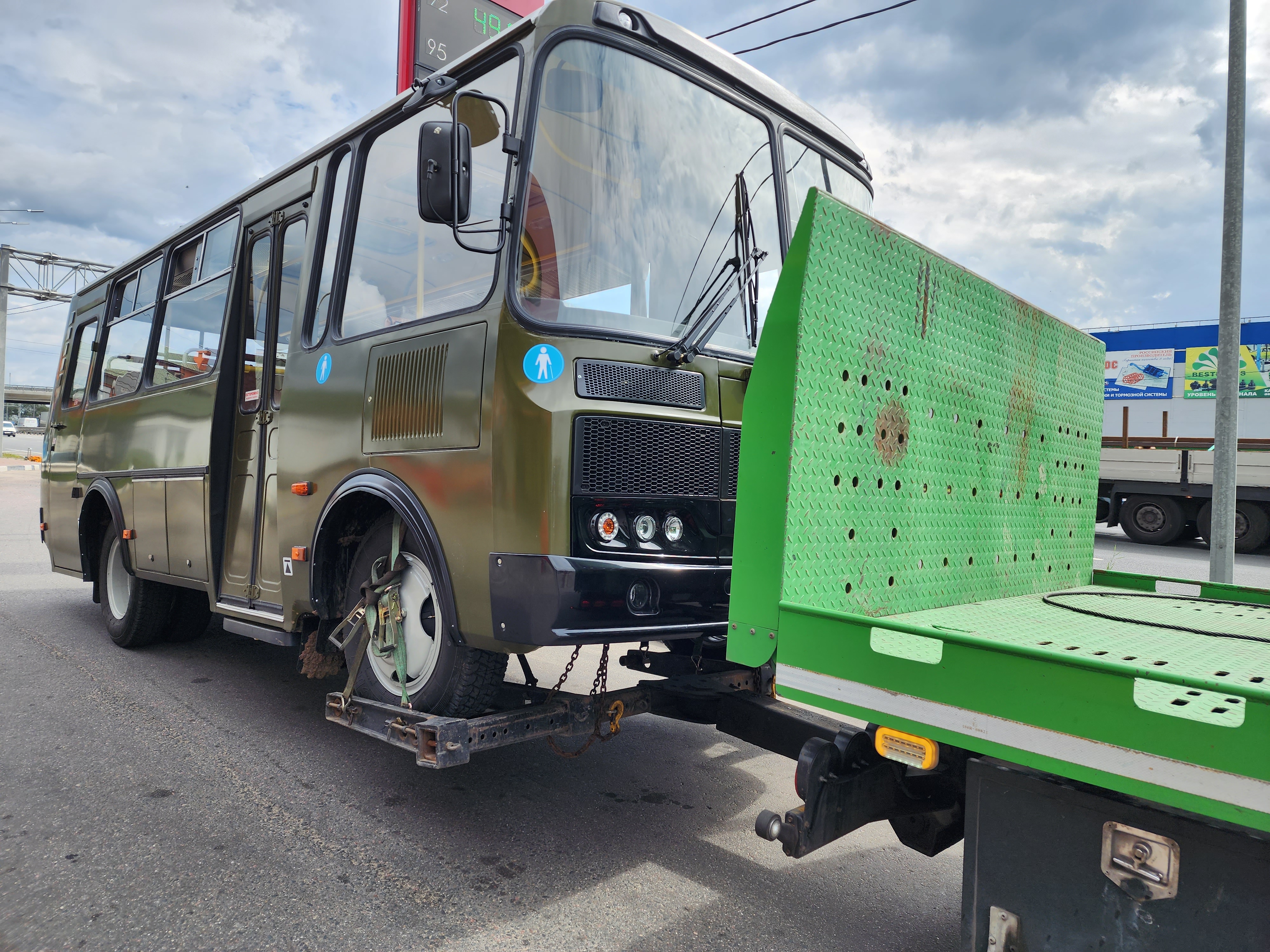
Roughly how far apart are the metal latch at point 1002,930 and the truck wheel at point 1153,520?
17.6 metres

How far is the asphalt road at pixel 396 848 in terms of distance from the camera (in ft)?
9.00

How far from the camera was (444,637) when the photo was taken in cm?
341

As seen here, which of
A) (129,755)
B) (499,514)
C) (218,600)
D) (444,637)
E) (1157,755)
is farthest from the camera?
(218,600)

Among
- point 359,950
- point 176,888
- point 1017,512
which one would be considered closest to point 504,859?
point 359,950

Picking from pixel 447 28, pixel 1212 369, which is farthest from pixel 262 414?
pixel 1212 369

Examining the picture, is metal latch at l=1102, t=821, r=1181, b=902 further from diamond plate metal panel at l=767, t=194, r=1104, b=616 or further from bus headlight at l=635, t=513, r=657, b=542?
bus headlight at l=635, t=513, r=657, b=542

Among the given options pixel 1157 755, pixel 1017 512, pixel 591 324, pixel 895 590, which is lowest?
pixel 1157 755

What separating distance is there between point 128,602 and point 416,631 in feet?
13.8

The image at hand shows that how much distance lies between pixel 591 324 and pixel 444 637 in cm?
134

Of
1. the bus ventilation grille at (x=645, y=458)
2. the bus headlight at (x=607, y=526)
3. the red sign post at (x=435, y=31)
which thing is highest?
the red sign post at (x=435, y=31)

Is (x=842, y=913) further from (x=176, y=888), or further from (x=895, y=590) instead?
(x=176, y=888)

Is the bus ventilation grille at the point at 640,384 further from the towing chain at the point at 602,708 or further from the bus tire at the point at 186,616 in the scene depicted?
the bus tire at the point at 186,616

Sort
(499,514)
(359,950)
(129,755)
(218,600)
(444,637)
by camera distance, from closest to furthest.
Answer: (359,950)
(499,514)
(444,637)
(129,755)
(218,600)

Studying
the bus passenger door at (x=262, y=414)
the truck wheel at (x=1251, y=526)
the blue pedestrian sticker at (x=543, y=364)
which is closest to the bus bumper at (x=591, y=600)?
the blue pedestrian sticker at (x=543, y=364)
